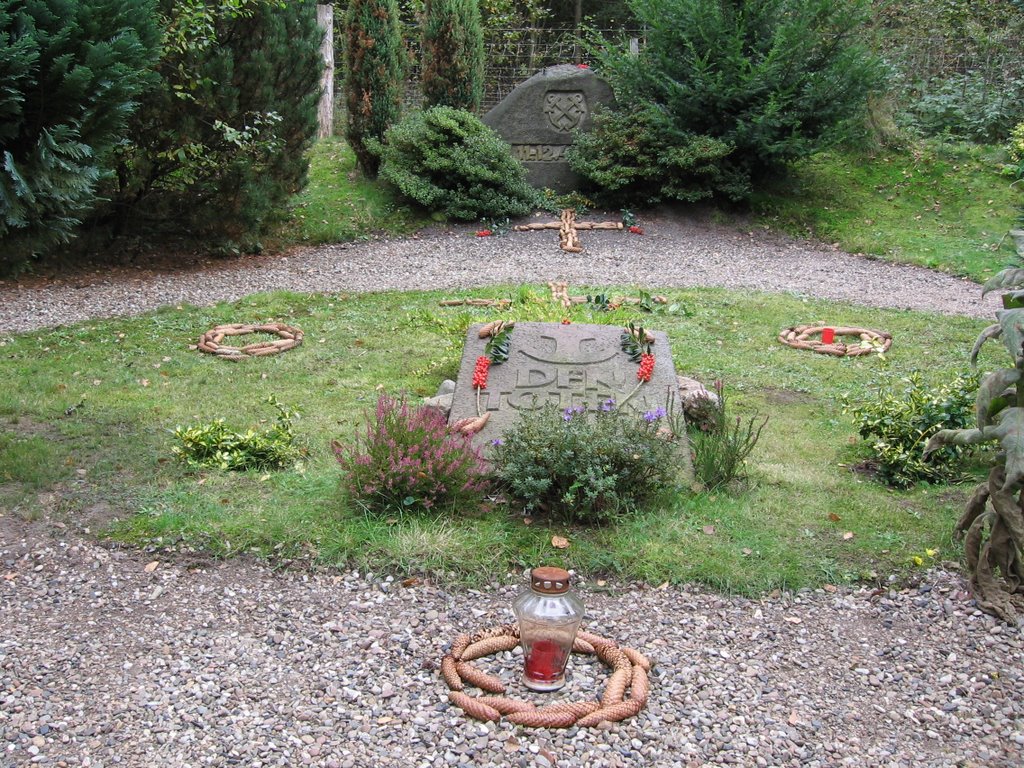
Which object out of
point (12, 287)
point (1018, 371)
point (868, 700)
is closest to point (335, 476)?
point (868, 700)

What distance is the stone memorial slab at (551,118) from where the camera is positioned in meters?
13.9

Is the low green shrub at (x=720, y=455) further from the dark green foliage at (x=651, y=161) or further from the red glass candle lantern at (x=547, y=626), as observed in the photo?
the dark green foliage at (x=651, y=161)

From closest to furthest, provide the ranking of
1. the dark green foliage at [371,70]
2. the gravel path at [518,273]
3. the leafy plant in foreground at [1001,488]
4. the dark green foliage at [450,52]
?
the leafy plant in foreground at [1001,488], the gravel path at [518,273], the dark green foliage at [371,70], the dark green foliage at [450,52]

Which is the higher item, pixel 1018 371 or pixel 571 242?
pixel 1018 371

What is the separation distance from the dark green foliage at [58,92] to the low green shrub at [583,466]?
248 centimetres

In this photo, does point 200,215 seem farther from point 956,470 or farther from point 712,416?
point 956,470

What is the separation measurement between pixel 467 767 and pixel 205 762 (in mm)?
792

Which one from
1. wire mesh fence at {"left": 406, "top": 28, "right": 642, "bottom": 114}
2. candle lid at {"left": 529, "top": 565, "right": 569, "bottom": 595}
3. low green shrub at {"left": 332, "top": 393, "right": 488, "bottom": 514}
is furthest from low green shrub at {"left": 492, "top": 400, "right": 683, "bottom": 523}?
wire mesh fence at {"left": 406, "top": 28, "right": 642, "bottom": 114}

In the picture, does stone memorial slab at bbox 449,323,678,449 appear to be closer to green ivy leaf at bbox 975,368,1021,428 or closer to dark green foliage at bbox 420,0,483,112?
green ivy leaf at bbox 975,368,1021,428

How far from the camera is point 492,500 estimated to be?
4.60 meters

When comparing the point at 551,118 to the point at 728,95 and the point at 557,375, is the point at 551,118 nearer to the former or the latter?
the point at 728,95

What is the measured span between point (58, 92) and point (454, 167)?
860 cm

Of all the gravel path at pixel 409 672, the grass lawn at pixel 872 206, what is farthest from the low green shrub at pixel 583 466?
the grass lawn at pixel 872 206

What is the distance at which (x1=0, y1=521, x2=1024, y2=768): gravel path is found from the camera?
2955 millimetres
